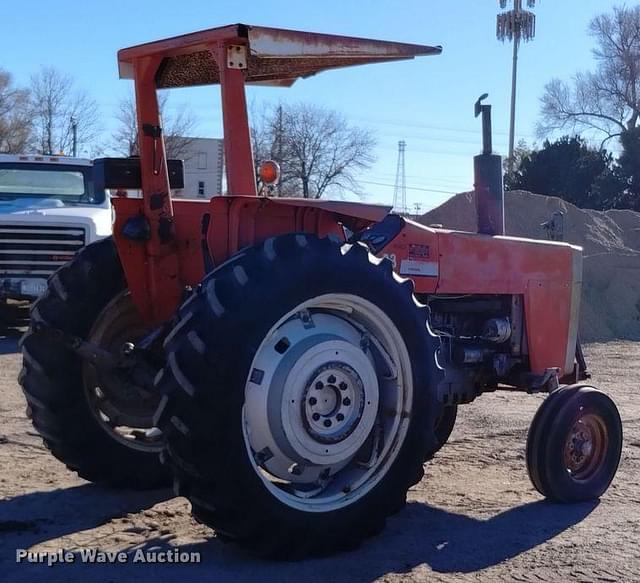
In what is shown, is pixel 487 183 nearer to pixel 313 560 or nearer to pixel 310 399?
pixel 310 399

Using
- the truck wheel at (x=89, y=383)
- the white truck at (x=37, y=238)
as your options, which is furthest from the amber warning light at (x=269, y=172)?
the white truck at (x=37, y=238)

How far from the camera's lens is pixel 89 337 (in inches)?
214

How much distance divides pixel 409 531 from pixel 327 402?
3.19ft

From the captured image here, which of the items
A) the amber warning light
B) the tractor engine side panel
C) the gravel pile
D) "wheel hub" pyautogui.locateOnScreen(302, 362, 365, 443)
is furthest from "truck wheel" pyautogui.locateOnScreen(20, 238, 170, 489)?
the gravel pile

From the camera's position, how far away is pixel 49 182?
13.8 m

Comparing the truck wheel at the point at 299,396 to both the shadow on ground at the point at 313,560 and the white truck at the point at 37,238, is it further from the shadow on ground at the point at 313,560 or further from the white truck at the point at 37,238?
the white truck at the point at 37,238

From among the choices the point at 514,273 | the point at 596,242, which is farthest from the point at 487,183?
the point at 596,242

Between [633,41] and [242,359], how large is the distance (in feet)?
150

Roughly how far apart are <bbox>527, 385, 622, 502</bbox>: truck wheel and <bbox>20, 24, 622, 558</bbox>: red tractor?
0.01 meters

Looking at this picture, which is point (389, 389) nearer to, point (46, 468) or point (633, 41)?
point (46, 468)

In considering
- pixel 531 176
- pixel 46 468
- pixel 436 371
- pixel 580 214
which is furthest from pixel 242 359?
pixel 531 176

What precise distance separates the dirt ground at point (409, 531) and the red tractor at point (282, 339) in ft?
0.60

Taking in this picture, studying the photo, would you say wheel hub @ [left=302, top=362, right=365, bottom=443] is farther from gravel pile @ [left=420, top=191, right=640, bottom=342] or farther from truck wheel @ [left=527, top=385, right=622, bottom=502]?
gravel pile @ [left=420, top=191, right=640, bottom=342]

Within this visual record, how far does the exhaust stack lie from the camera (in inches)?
239
